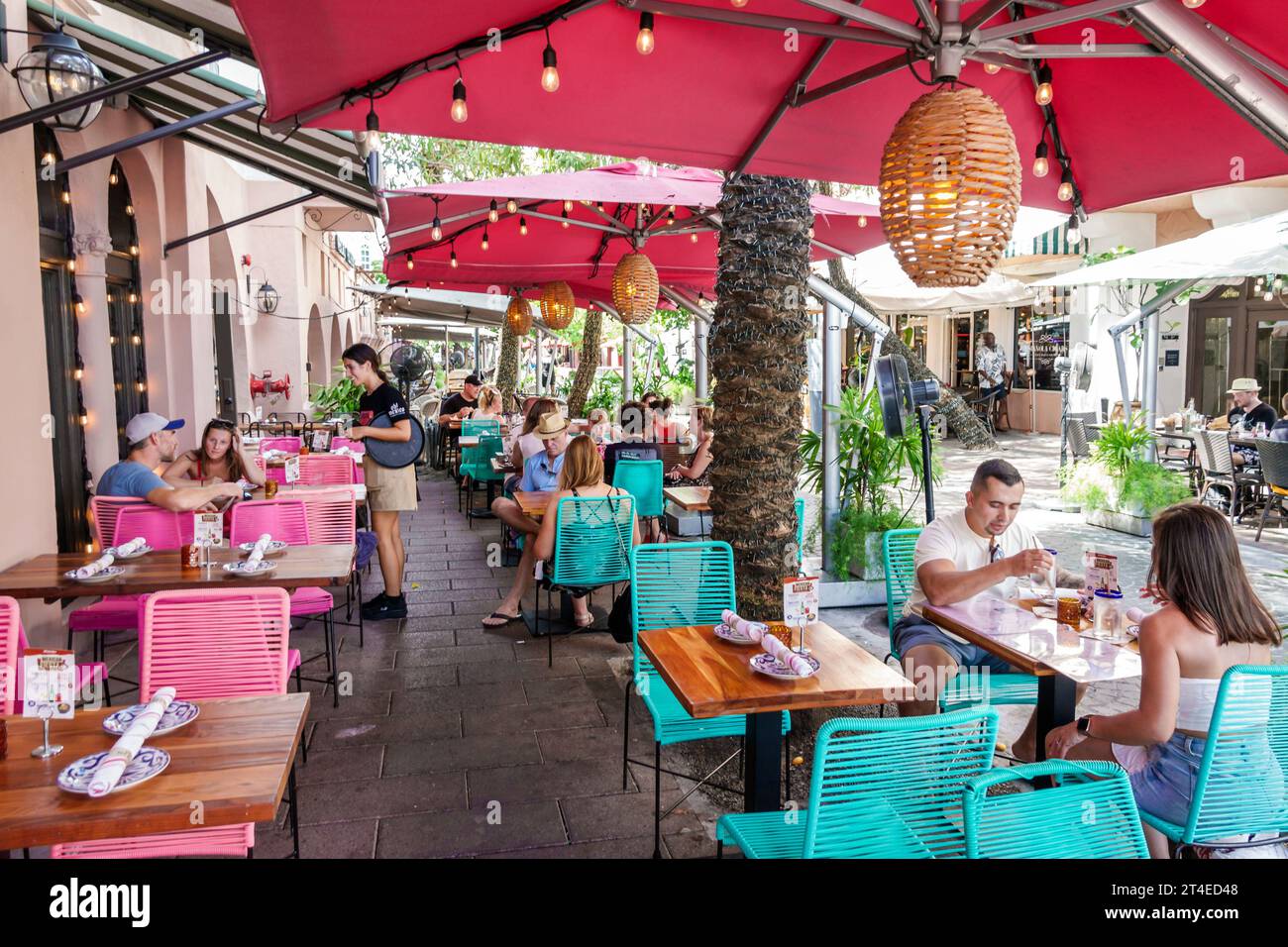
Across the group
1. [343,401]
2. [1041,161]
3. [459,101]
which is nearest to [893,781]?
[1041,161]

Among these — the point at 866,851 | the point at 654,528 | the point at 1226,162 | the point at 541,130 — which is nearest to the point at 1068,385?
the point at 654,528

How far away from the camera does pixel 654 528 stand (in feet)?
27.8

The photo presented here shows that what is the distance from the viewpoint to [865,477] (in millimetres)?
7125

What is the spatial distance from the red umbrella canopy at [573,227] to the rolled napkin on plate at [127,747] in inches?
177

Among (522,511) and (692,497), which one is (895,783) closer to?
(522,511)

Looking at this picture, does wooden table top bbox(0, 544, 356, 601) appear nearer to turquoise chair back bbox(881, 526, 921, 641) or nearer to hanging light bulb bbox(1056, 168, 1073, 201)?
turquoise chair back bbox(881, 526, 921, 641)

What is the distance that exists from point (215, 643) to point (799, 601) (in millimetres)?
2081

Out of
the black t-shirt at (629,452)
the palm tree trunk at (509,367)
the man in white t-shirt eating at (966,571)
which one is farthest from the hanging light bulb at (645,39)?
the palm tree trunk at (509,367)

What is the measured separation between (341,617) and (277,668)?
3.51 metres

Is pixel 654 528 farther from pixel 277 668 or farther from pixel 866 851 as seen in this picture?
pixel 866 851

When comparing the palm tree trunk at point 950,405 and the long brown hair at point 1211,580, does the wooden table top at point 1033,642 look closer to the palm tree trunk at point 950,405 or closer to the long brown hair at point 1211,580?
the long brown hair at point 1211,580

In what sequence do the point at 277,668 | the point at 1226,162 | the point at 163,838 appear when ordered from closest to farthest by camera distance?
the point at 163,838 → the point at 277,668 → the point at 1226,162

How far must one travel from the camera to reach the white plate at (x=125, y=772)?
2.20 metres
